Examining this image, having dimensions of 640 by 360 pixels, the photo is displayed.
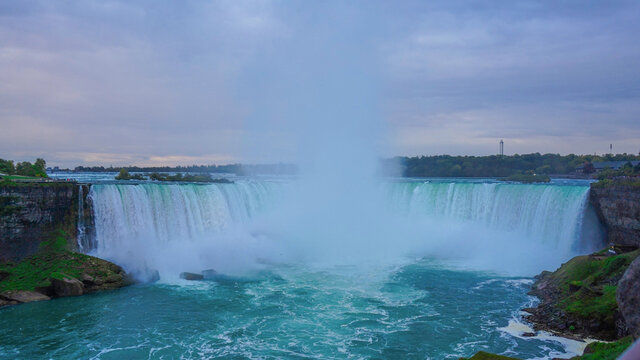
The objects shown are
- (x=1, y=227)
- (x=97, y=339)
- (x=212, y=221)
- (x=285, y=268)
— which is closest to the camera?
(x=97, y=339)

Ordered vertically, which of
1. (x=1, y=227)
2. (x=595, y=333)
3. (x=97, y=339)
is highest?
(x=1, y=227)

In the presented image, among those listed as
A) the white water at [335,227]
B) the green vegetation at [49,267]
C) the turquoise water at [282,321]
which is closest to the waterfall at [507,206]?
the white water at [335,227]

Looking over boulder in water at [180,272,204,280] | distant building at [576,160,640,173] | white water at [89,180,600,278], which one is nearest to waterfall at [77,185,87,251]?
white water at [89,180,600,278]

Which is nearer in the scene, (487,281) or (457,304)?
(457,304)

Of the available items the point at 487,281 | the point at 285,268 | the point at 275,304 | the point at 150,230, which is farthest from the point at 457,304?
the point at 150,230

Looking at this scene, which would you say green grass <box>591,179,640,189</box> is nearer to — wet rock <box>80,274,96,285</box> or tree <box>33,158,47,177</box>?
wet rock <box>80,274,96,285</box>

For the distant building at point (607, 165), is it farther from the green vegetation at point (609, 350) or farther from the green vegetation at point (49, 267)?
the green vegetation at point (49, 267)

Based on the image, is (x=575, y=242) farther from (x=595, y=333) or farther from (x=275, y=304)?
(x=275, y=304)

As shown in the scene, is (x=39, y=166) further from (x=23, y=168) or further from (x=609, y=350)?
(x=609, y=350)
